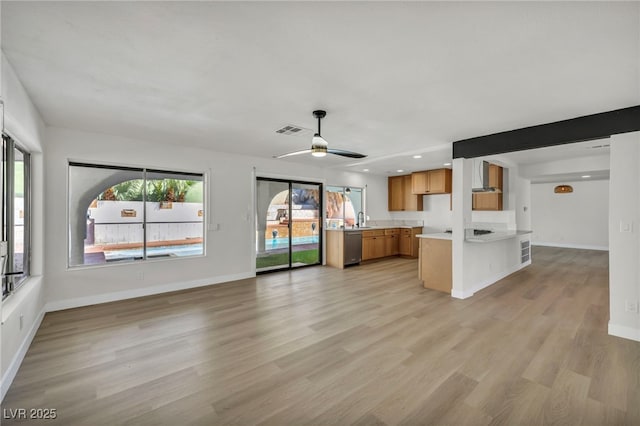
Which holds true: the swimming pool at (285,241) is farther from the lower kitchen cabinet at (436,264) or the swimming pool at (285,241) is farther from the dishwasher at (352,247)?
the lower kitchen cabinet at (436,264)

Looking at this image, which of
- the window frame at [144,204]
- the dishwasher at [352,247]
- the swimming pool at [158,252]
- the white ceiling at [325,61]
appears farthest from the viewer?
the dishwasher at [352,247]

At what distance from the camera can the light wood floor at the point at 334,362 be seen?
→ 1938 mm

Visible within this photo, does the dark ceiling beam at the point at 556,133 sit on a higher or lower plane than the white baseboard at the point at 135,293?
higher

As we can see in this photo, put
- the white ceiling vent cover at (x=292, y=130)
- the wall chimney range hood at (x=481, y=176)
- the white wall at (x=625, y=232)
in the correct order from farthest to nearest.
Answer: the wall chimney range hood at (x=481, y=176) → the white ceiling vent cover at (x=292, y=130) → the white wall at (x=625, y=232)

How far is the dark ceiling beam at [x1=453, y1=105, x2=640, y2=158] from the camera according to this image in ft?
10.0

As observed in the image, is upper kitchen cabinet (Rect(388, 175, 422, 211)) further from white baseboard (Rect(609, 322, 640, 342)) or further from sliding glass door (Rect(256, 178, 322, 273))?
white baseboard (Rect(609, 322, 640, 342))

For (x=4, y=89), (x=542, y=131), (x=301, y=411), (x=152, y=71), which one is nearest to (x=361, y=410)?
(x=301, y=411)

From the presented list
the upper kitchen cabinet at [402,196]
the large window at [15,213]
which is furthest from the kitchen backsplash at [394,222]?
the large window at [15,213]

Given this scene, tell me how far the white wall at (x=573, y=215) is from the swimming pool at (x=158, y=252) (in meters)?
11.7

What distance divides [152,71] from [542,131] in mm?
4368

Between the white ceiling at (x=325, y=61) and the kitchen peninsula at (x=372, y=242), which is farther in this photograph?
the kitchen peninsula at (x=372, y=242)

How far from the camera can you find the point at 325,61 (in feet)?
6.95

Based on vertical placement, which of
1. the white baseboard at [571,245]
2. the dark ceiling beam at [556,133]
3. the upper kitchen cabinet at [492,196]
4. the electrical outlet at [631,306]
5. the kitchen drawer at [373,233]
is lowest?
A: the white baseboard at [571,245]

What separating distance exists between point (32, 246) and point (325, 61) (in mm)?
4105
